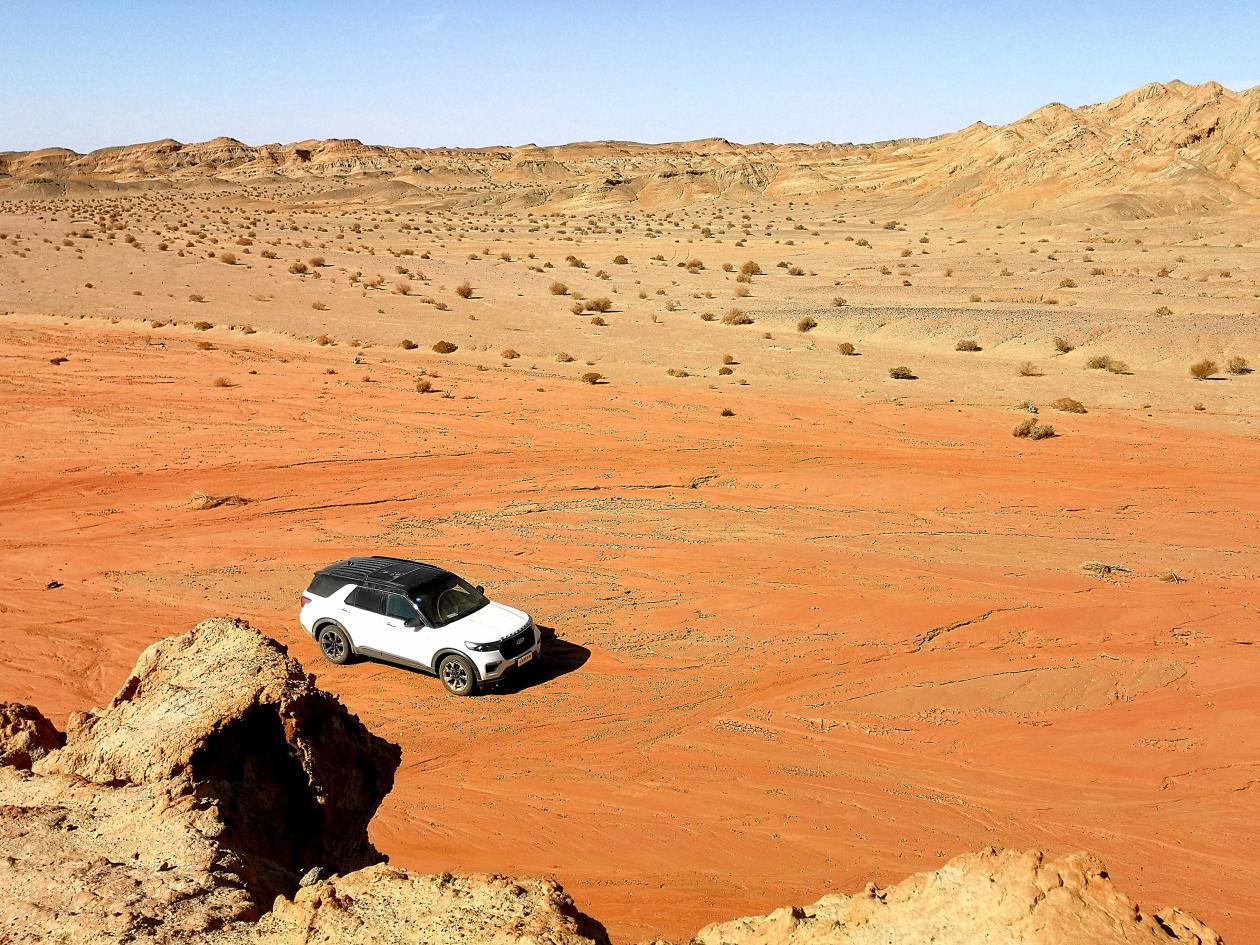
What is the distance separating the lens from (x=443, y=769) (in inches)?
404

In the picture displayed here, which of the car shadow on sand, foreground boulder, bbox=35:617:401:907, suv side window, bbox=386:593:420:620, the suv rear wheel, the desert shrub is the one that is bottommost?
the car shadow on sand

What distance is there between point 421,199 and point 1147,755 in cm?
10114

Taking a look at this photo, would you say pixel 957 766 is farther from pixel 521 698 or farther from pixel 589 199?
pixel 589 199

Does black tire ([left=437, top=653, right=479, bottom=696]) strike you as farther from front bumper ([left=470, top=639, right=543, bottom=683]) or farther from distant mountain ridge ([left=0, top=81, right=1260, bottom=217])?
distant mountain ridge ([left=0, top=81, right=1260, bottom=217])

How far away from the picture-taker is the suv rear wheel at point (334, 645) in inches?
498

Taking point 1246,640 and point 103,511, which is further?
point 103,511

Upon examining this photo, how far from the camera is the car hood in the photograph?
1170 cm

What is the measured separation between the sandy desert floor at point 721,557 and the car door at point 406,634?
1.57 ft

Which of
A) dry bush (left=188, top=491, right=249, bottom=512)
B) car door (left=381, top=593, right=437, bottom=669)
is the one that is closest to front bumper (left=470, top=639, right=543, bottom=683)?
car door (left=381, top=593, right=437, bottom=669)

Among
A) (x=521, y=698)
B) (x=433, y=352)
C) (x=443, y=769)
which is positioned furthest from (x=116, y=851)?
(x=433, y=352)

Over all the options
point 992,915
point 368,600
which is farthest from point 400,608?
point 992,915

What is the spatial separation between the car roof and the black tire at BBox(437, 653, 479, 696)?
109cm

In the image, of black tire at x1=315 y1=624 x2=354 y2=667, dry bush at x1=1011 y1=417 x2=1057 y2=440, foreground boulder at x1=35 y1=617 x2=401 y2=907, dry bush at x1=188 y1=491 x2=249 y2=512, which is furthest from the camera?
dry bush at x1=1011 y1=417 x2=1057 y2=440

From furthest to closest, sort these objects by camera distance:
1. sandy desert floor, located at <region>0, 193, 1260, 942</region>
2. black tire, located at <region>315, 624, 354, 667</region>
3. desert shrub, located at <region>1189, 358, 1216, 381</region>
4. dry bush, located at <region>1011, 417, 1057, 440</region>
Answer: desert shrub, located at <region>1189, 358, 1216, 381</region> → dry bush, located at <region>1011, 417, 1057, 440</region> → black tire, located at <region>315, 624, 354, 667</region> → sandy desert floor, located at <region>0, 193, 1260, 942</region>
